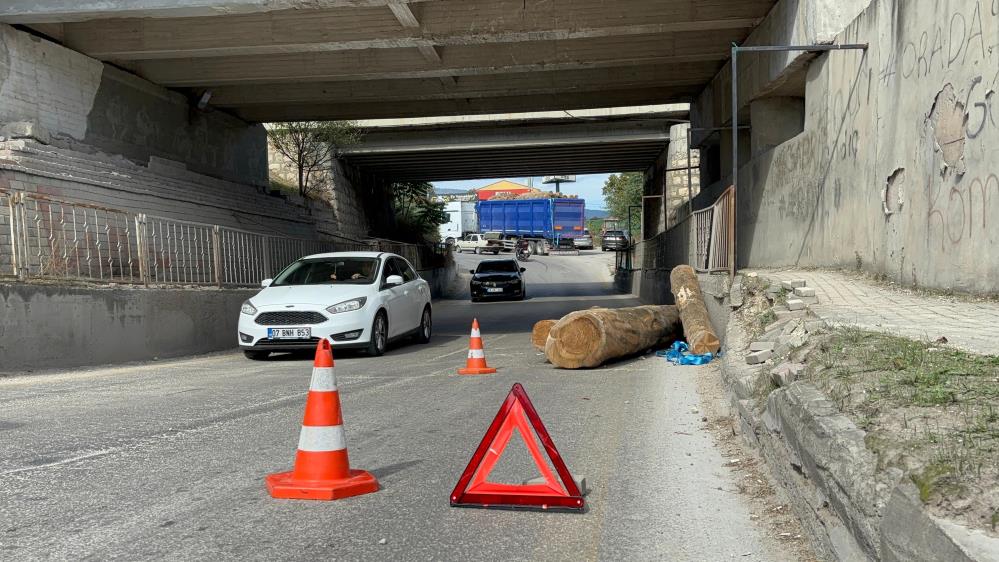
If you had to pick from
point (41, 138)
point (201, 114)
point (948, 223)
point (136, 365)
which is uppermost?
point (201, 114)

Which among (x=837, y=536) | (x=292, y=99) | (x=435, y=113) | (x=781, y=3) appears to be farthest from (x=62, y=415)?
(x=435, y=113)

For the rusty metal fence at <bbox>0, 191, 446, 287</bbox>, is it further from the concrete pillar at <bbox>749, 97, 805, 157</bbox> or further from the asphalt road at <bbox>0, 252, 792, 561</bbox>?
the concrete pillar at <bbox>749, 97, 805, 157</bbox>

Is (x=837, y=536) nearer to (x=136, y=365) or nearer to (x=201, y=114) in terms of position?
(x=136, y=365)

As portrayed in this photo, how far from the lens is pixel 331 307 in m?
11.9

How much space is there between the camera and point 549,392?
29.1ft

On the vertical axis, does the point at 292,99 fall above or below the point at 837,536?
above

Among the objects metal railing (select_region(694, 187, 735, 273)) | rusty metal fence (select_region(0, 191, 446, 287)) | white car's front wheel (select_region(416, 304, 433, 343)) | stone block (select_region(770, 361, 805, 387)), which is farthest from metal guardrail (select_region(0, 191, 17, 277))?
metal railing (select_region(694, 187, 735, 273))

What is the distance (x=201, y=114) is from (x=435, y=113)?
7.10 metres

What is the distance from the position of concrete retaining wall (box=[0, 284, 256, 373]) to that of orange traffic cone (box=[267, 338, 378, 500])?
25.1ft

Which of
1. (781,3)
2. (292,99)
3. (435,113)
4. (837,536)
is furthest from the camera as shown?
(435,113)

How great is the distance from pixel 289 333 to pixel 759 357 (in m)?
6.92

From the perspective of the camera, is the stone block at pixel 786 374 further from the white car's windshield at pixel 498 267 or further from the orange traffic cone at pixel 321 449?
the white car's windshield at pixel 498 267

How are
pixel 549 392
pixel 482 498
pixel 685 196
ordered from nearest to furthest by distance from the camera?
pixel 482 498 < pixel 549 392 < pixel 685 196

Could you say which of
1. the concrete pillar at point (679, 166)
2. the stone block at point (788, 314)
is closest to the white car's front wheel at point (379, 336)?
the stone block at point (788, 314)
